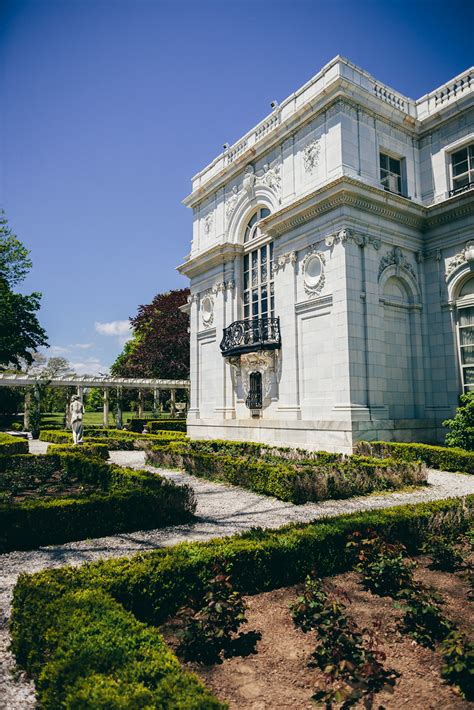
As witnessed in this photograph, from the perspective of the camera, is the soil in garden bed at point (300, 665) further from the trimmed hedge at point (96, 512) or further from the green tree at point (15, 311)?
the green tree at point (15, 311)

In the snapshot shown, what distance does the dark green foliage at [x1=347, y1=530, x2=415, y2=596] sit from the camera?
17.8 ft

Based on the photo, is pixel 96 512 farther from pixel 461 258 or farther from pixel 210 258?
pixel 210 258

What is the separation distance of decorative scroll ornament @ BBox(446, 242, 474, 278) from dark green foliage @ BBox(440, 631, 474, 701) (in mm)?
17902

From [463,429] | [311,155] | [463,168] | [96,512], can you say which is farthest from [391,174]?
[96,512]

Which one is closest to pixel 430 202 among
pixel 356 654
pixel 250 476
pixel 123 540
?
pixel 250 476

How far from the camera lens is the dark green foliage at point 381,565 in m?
5.43

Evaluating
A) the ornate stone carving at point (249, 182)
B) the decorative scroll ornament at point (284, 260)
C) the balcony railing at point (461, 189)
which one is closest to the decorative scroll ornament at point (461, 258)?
the balcony railing at point (461, 189)

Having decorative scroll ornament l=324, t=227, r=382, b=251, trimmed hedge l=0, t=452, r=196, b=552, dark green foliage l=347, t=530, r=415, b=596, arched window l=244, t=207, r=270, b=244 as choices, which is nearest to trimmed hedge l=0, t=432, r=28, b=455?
trimmed hedge l=0, t=452, r=196, b=552

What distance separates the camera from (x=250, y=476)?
1220 centimetres

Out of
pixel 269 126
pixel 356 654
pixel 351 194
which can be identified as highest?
pixel 269 126

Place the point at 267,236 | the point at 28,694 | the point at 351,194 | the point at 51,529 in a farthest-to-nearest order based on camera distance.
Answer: the point at 267,236 < the point at 351,194 < the point at 51,529 < the point at 28,694

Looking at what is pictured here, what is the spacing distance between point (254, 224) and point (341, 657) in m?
23.2

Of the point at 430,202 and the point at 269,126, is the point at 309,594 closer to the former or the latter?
the point at 430,202

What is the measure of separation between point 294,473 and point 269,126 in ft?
64.6
